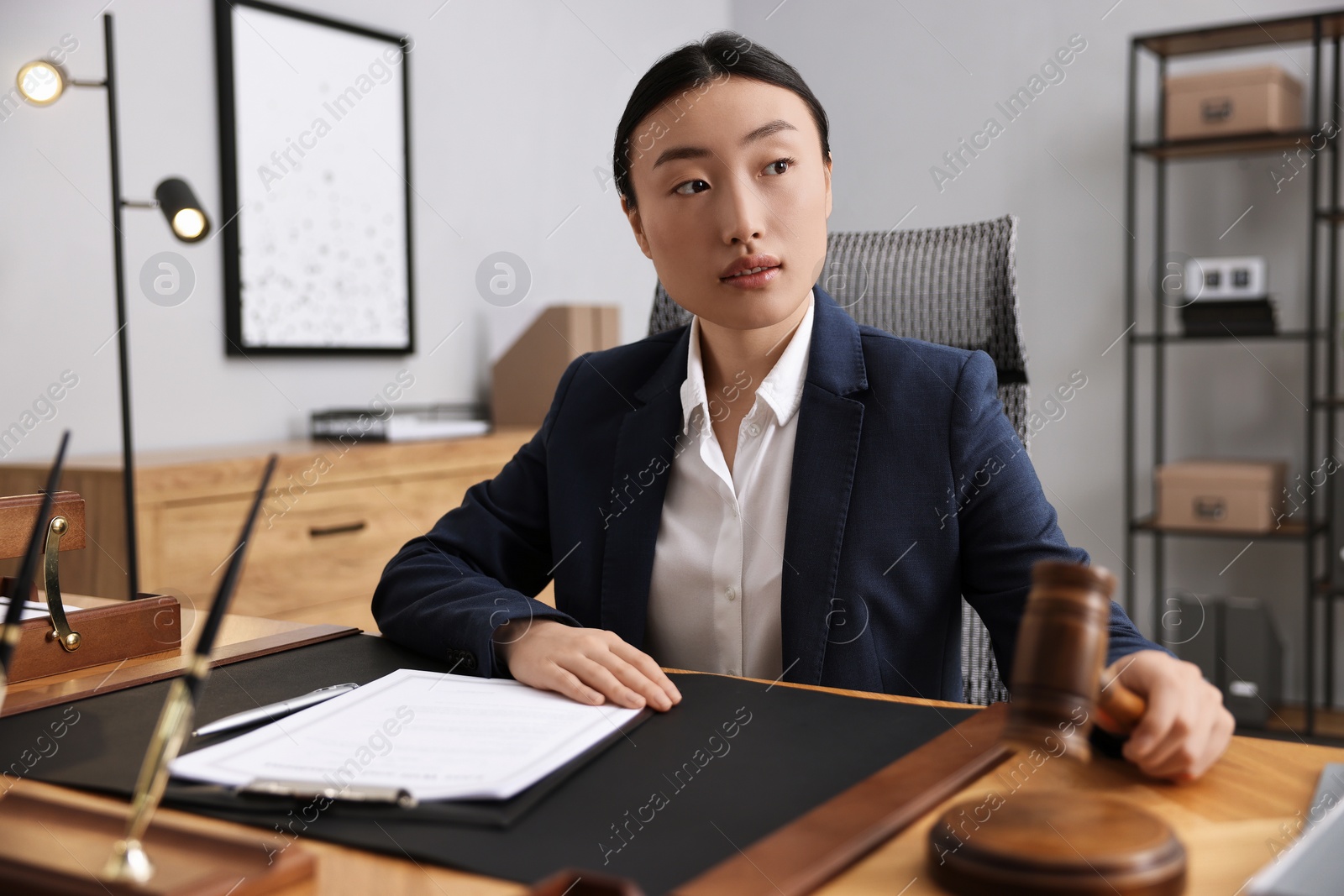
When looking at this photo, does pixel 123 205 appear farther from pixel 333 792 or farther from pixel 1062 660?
pixel 1062 660

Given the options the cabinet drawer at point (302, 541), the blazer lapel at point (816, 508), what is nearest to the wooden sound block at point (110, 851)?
the blazer lapel at point (816, 508)

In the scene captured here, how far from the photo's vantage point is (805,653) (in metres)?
1.20

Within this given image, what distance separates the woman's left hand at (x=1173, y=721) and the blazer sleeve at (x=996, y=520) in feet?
1.01

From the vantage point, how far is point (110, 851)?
0.62 metres

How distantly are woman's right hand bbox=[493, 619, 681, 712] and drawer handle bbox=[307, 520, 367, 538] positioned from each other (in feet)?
5.07

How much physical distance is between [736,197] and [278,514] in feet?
5.01

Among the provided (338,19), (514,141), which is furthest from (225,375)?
(514,141)

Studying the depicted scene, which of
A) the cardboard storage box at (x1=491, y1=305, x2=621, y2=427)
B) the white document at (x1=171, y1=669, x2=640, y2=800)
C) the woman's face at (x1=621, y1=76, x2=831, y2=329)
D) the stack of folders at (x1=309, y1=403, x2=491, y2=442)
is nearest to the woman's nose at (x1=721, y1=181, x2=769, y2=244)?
the woman's face at (x1=621, y1=76, x2=831, y2=329)

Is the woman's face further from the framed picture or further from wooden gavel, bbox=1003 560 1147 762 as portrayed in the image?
the framed picture

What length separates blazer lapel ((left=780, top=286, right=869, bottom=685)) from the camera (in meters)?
1.20

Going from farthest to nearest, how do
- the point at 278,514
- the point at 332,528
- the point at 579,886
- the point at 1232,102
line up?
1. the point at 1232,102
2. the point at 332,528
3. the point at 278,514
4. the point at 579,886

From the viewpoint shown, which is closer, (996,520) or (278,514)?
(996,520)

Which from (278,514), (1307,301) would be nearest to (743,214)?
(278,514)

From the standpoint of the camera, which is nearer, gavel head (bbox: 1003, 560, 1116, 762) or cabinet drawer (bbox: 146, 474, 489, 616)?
gavel head (bbox: 1003, 560, 1116, 762)
